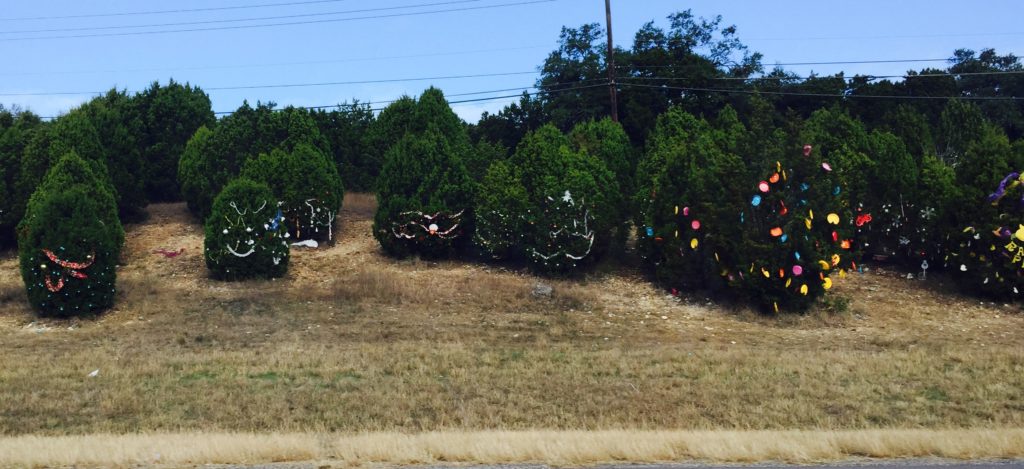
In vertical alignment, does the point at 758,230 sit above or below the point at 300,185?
below

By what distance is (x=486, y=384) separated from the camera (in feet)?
39.1

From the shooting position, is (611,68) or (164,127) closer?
(164,127)

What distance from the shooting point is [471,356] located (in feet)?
45.2

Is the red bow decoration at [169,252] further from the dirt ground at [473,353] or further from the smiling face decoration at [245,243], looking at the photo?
the smiling face decoration at [245,243]

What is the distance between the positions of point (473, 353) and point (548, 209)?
5.61m

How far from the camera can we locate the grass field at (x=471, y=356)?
10.3m

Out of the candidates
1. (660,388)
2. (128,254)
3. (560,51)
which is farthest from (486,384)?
(560,51)

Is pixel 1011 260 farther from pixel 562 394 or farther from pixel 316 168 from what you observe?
pixel 316 168

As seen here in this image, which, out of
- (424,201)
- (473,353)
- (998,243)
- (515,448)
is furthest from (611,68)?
(515,448)

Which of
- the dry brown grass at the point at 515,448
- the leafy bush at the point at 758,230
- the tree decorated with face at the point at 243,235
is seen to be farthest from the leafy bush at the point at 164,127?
the dry brown grass at the point at 515,448

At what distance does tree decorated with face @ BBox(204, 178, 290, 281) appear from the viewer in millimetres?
18375

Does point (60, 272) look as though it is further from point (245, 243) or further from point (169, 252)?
point (169, 252)

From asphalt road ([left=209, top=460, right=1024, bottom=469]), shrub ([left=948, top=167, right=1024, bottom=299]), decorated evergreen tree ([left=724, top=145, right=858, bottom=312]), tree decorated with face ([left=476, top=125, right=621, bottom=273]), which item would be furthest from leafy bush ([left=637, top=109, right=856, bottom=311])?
asphalt road ([left=209, top=460, right=1024, bottom=469])

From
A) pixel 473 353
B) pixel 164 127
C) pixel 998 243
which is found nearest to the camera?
pixel 473 353
